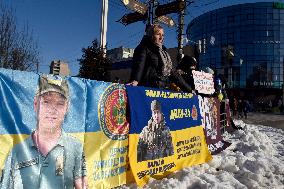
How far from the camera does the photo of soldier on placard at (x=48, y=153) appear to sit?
3.01 meters

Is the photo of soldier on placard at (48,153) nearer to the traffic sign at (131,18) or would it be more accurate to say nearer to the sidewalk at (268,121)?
the sidewalk at (268,121)

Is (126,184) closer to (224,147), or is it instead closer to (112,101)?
(112,101)

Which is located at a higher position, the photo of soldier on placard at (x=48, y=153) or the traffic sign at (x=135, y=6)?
the traffic sign at (x=135, y=6)

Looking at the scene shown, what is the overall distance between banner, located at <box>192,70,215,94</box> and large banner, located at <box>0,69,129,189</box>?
14.0ft

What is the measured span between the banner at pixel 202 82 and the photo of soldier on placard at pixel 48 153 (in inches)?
202

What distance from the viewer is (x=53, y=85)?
10.8 feet

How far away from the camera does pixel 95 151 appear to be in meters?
3.80

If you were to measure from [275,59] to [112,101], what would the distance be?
7051 cm

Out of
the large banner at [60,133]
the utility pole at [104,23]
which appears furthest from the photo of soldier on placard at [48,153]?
the utility pole at [104,23]

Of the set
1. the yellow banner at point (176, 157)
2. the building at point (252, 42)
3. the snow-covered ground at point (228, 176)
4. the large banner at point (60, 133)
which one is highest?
the building at point (252, 42)

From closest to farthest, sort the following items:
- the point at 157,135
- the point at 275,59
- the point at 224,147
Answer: the point at 157,135 → the point at 224,147 → the point at 275,59

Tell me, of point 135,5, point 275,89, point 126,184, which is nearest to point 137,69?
point 126,184

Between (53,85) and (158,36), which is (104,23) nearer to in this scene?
(158,36)

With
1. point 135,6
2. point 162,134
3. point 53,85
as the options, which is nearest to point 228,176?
point 162,134
